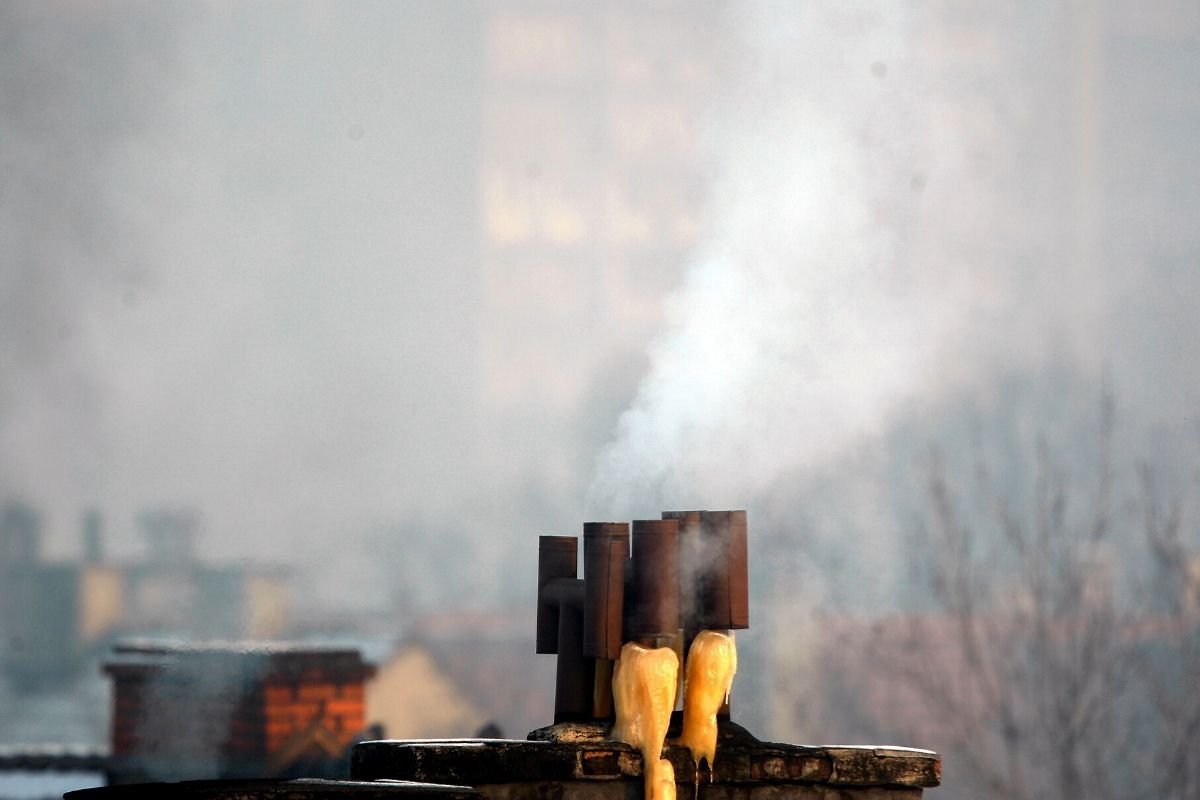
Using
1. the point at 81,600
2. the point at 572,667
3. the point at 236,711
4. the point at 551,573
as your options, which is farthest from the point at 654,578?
the point at 81,600

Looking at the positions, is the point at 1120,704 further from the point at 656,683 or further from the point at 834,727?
the point at 656,683

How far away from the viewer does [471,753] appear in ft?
27.2

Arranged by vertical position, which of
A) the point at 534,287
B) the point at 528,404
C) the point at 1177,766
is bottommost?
the point at 1177,766

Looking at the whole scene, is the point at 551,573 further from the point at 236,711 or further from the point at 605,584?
the point at 236,711

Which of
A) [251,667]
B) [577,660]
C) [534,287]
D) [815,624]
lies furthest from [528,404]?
[577,660]

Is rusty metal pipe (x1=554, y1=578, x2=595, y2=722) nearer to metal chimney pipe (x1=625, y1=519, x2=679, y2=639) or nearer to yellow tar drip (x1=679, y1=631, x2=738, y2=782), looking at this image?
metal chimney pipe (x1=625, y1=519, x2=679, y2=639)

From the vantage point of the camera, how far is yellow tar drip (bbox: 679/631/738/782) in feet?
28.5

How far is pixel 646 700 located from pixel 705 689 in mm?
296

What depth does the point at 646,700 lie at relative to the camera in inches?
342

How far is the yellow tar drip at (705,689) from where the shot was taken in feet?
28.5

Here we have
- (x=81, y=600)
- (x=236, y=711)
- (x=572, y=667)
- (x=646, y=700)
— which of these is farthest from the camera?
(x=81, y=600)

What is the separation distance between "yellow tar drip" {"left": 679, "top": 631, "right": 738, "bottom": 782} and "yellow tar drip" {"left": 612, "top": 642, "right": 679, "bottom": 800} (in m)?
0.11

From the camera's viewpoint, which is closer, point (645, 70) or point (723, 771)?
point (723, 771)

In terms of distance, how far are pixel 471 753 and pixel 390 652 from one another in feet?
72.7
